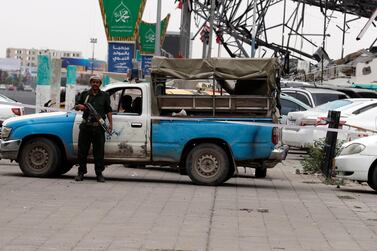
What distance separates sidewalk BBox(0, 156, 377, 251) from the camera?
7.62m

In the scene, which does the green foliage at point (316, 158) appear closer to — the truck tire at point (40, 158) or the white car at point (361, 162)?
the white car at point (361, 162)

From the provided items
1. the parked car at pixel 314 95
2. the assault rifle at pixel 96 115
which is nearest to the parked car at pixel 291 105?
the parked car at pixel 314 95

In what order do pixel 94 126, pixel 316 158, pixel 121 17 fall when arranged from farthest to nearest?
pixel 121 17, pixel 316 158, pixel 94 126

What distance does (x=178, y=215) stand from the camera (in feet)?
30.4

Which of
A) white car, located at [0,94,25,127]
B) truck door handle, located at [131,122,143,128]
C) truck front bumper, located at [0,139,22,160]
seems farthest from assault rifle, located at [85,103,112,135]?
white car, located at [0,94,25,127]

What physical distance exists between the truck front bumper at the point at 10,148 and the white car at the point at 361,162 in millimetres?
5955

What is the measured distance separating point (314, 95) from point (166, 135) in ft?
39.0

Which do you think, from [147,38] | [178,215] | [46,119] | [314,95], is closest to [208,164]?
[46,119]

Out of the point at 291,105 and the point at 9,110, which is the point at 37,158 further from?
the point at 291,105

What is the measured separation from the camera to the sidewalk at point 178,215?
300 inches

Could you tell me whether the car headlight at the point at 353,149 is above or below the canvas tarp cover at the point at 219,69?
below

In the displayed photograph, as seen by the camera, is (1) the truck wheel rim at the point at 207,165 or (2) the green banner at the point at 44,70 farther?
(2) the green banner at the point at 44,70

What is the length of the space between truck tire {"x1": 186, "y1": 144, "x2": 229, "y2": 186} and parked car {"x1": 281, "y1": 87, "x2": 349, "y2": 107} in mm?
10946

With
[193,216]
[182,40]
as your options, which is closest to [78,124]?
[193,216]
